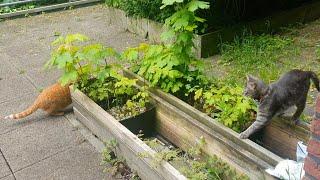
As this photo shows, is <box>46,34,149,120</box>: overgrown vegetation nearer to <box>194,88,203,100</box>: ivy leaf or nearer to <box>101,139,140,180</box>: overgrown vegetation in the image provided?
<box>101,139,140,180</box>: overgrown vegetation

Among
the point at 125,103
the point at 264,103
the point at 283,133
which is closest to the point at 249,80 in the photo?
the point at 264,103

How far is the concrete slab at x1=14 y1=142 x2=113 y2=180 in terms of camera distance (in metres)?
3.83

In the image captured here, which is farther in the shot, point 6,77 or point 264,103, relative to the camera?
point 6,77

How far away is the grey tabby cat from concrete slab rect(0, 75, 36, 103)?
3635mm

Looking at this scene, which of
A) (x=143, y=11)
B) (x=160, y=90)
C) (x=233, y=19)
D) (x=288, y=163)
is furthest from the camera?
(x=143, y=11)

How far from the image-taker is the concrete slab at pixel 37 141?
415 cm

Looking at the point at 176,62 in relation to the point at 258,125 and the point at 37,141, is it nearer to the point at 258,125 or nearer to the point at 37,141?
the point at 258,125

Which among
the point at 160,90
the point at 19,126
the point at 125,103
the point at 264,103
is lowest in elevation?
the point at 19,126

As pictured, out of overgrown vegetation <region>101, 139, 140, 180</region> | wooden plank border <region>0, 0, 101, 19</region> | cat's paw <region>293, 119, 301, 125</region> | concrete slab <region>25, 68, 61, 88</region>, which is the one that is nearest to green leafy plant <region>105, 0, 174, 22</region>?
concrete slab <region>25, 68, 61, 88</region>

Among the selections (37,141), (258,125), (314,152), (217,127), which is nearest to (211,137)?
(217,127)

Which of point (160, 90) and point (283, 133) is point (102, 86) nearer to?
point (160, 90)

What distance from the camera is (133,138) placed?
357 cm

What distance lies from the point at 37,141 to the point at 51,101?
0.58 m

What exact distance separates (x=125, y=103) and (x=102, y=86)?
1.13 feet
